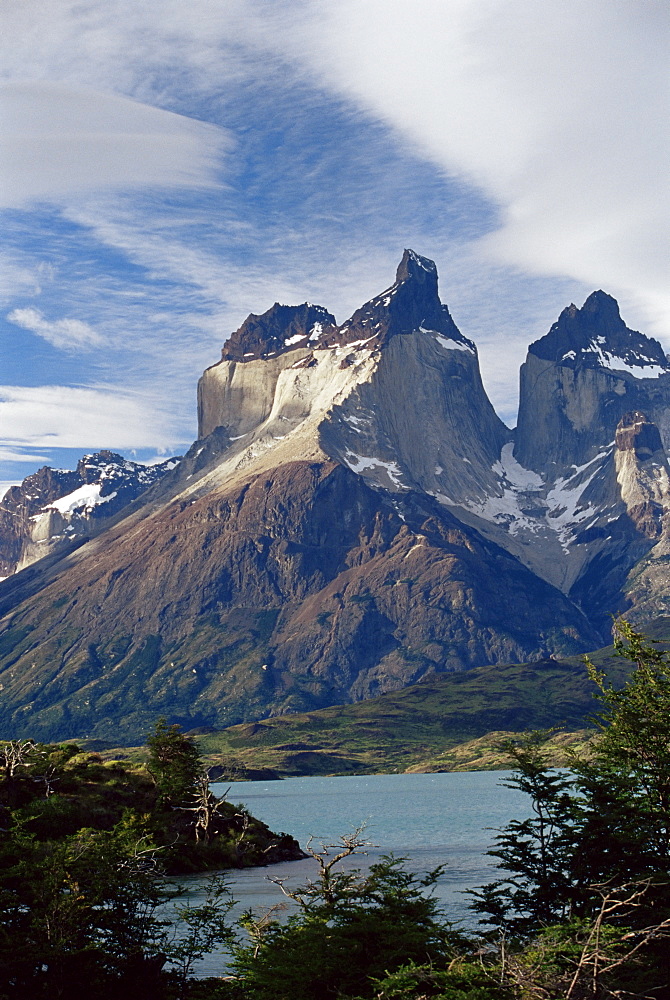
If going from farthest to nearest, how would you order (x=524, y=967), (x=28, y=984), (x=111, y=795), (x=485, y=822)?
(x=485, y=822) < (x=111, y=795) < (x=28, y=984) < (x=524, y=967)

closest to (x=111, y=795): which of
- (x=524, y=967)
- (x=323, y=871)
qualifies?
(x=323, y=871)

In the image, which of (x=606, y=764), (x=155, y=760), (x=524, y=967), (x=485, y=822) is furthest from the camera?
(x=485, y=822)

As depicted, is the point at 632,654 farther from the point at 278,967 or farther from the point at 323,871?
the point at 278,967

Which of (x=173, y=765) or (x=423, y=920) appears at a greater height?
(x=173, y=765)

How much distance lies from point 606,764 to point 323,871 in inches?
871

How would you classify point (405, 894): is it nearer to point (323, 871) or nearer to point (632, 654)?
point (323, 871)

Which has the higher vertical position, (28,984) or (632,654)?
(632,654)

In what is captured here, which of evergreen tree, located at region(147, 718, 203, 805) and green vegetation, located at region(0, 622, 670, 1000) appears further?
evergreen tree, located at region(147, 718, 203, 805)

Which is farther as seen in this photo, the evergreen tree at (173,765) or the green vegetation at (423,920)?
the evergreen tree at (173,765)

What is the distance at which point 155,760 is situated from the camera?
461 ft

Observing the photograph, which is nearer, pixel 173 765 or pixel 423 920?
pixel 423 920

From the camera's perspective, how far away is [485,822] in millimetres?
184500

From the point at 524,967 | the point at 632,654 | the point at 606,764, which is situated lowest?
the point at 524,967

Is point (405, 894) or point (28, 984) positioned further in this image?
point (405, 894)
